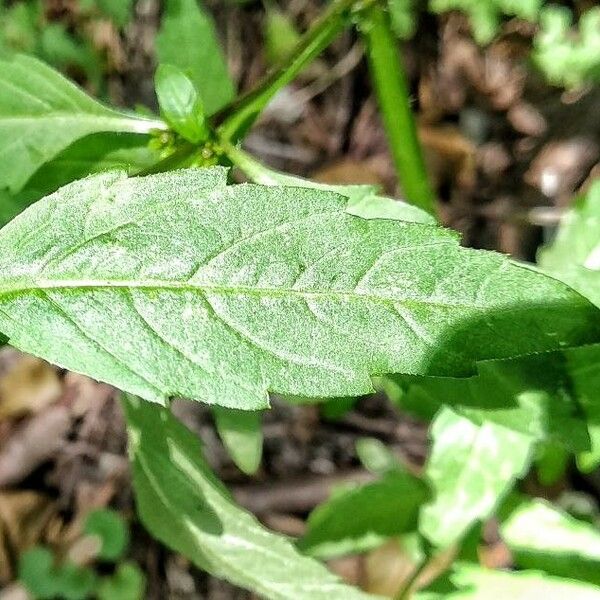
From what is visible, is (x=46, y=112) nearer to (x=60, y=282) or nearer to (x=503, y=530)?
(x=60, y=282)

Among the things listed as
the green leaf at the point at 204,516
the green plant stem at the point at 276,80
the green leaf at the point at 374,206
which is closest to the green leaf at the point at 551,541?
the green leaf at the point at 204,516

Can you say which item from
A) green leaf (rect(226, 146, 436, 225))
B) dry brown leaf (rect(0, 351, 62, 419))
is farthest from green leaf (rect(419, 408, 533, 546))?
dry brown leaf (rect(0, 351, 62, 419))

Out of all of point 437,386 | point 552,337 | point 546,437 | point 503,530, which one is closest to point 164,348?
point 552,337

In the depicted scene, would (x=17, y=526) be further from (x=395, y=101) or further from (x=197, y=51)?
(x=395, y=101)

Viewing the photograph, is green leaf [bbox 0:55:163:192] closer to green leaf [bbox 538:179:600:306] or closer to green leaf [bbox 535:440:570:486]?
green leaf [bbox 538:179:600:306]

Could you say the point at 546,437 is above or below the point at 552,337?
below

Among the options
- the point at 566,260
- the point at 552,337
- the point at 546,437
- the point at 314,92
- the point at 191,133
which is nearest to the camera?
the point at 552,337

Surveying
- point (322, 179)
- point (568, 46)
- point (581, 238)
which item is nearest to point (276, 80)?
point (581, 238)

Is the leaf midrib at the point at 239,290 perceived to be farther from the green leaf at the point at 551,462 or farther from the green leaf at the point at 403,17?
the green leaf at the point at 403,17
